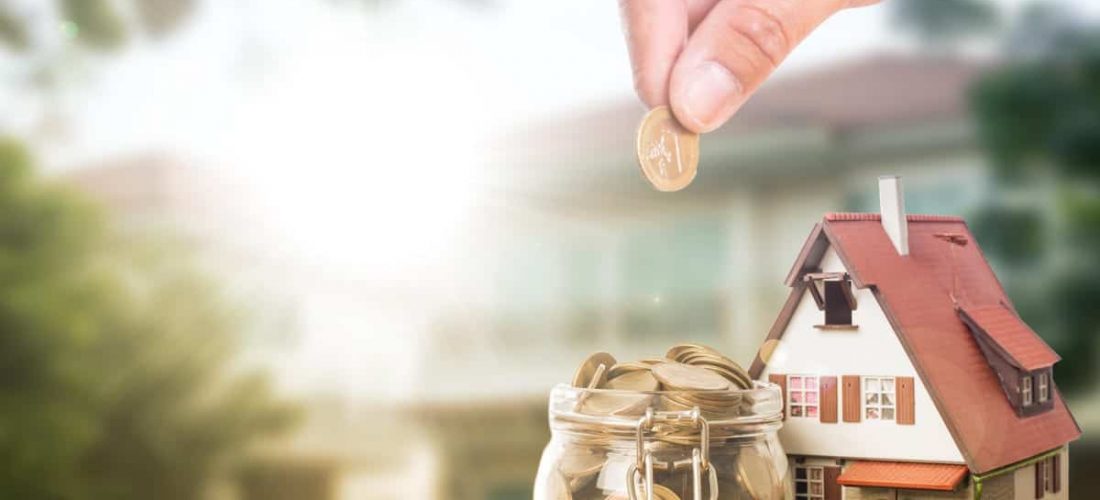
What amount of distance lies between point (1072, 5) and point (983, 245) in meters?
0.37

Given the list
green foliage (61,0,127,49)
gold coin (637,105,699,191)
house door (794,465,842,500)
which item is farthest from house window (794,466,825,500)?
green foliage (61,0,127,49)

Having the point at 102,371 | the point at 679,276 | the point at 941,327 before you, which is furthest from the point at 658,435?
the point at 102,371

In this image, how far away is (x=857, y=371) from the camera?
3.83ft

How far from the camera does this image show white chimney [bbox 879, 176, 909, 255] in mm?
A: 1195

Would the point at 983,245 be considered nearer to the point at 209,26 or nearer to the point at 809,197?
the point at 809,197

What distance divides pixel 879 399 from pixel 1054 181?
646 millimetres

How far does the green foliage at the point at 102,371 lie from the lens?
8.66 feet

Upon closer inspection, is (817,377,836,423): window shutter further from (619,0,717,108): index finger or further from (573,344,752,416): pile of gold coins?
(619,0,717,108): index finger

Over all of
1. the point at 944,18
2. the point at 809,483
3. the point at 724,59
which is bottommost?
the point at 809,483

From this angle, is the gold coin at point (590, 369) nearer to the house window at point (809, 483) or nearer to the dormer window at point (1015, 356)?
the house window at point (809, 483)

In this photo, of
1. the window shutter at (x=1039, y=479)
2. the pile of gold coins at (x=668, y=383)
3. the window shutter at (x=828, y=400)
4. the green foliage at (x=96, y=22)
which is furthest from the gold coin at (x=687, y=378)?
the green foliage at (x=96, y=22)

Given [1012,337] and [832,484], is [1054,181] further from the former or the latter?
[832,484]

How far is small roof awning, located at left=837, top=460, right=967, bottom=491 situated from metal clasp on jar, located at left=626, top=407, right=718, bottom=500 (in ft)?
0.44

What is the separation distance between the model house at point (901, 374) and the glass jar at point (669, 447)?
0.16 feet
